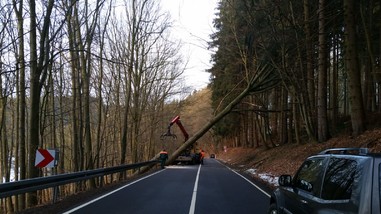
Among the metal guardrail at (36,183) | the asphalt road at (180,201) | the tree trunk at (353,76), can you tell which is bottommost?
the asphalt road at (180,201)

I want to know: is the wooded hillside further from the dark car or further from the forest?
the dark car

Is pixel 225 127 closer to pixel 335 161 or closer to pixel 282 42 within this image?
pixel 282 42

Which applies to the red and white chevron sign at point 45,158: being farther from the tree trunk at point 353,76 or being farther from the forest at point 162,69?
the tree trunk at point 353,76

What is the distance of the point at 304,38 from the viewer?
25.2 m

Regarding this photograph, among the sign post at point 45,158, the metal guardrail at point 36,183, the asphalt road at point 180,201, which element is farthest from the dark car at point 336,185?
the sign post at point 45,158

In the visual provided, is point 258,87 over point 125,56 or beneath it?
beneath

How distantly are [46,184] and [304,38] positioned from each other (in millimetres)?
18042

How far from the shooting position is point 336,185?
486 centimetres

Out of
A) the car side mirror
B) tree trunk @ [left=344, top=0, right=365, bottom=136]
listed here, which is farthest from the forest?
the car side mirror

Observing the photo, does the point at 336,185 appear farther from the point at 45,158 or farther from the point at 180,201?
the point at 45,158

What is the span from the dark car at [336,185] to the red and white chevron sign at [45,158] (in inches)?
345

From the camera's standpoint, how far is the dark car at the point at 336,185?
4.06 m

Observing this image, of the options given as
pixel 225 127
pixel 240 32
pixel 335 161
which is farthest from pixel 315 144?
pixel 225 127

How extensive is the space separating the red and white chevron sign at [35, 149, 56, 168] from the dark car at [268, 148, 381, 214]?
8766 mm
